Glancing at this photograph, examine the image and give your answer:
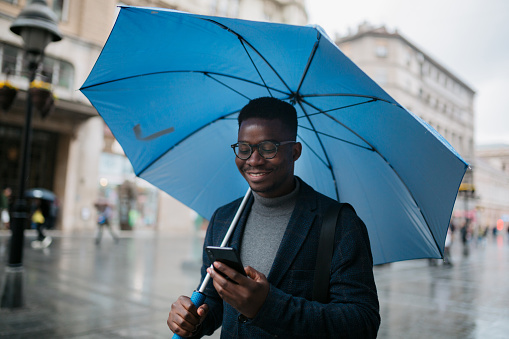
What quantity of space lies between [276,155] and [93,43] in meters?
23.9

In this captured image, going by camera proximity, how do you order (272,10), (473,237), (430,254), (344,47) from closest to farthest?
(430,254) < (272,10) < (473,237) < (344,47)

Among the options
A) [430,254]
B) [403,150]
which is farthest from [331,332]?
[430,254]

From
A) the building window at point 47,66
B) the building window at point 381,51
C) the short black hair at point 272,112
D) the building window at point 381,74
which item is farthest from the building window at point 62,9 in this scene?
the building window at point 381,51

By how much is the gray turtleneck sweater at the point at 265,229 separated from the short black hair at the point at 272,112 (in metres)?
0.31

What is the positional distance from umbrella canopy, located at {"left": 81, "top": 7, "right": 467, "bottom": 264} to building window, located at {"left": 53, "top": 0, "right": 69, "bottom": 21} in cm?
2292

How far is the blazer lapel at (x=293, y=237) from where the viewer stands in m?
1.73

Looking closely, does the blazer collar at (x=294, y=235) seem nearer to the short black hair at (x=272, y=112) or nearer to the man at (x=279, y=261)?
the man at (x=279, y=261)

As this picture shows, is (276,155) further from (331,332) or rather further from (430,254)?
(430,254)

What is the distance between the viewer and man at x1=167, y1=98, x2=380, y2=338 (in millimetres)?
1497

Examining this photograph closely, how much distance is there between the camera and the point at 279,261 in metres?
1.73

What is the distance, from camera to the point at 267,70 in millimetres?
2307

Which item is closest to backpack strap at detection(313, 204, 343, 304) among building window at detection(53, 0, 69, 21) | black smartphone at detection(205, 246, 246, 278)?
black smartphone at detection(205, 246, 246, 278)

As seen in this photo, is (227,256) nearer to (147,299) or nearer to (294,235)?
(294,235)

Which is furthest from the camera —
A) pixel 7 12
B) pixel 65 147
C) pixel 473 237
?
pixel 473 237
